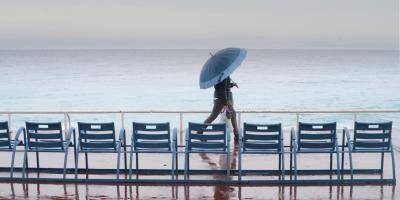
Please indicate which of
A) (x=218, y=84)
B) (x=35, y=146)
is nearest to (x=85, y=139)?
(x=35, y=146)

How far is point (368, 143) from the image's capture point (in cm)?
689

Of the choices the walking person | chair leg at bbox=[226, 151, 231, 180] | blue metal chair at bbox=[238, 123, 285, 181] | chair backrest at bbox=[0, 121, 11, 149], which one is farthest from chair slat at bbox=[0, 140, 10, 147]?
the walking person

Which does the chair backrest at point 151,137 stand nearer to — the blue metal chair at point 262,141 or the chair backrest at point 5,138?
the blue metal chair at point 262,141

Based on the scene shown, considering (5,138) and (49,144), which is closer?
(49,144)

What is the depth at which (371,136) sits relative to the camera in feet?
22.6

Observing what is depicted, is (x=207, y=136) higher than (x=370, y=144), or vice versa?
(x=207, y=136)

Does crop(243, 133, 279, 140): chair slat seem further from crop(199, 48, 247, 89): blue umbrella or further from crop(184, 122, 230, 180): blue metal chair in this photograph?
crop(199, 48, 247, 89): blue umbrella

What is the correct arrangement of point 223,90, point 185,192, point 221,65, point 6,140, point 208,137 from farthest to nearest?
point 223,90
point 221,65
point 6,140
point 208,137
point 185,192

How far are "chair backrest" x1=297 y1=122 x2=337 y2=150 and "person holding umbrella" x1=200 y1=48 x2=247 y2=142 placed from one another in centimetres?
156

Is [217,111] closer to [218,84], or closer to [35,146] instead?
[218,84]

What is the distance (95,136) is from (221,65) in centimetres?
230

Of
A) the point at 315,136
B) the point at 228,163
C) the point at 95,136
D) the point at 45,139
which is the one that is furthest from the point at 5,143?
the point at 315,136

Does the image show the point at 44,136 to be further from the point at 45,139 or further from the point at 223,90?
the point at 223,90

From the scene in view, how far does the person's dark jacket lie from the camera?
8.88 meters
